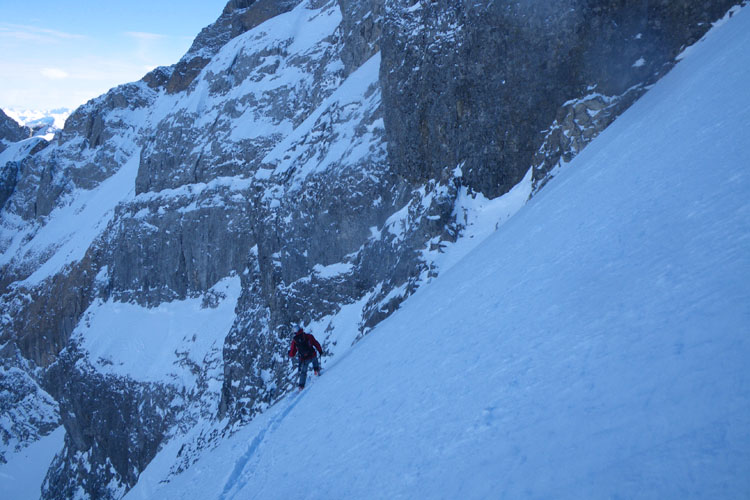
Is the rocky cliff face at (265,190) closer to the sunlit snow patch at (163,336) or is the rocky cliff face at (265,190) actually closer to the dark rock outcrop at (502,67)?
the dark rock outcrop at (502,67)

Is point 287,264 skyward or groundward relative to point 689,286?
skyward

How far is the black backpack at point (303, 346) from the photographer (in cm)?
1056

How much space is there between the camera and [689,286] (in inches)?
130

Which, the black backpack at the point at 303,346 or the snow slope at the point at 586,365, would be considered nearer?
the snow slope at the point at 586,365

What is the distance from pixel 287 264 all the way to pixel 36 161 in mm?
67566

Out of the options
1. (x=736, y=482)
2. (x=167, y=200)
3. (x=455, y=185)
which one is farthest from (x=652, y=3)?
(x=167, y=200)

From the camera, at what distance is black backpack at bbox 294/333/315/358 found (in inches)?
416

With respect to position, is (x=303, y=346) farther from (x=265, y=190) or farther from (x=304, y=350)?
(x=265, y=190)

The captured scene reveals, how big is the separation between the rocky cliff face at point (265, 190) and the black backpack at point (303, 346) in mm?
5983

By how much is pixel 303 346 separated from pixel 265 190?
17.1 m

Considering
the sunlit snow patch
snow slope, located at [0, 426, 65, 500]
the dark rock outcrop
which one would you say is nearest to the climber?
the dark rock outcrop

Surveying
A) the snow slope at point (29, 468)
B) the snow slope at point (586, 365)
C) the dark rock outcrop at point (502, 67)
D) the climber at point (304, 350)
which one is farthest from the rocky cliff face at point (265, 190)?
the snow slope at point (586, 365)

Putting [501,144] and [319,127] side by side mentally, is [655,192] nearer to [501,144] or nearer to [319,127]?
[501,144]

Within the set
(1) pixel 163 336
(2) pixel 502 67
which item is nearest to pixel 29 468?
(1) pixel 163 336
